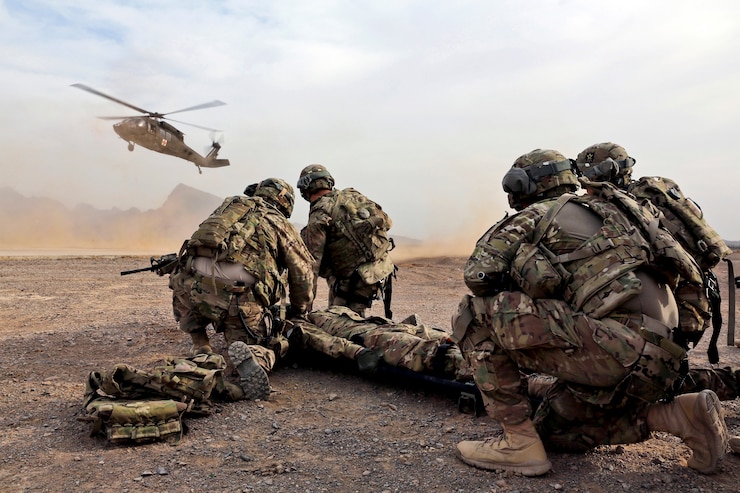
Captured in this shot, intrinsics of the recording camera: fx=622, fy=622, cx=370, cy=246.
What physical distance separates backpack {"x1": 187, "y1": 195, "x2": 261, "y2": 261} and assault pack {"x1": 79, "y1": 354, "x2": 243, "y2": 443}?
1.21 metres

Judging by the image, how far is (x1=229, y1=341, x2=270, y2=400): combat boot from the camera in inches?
181

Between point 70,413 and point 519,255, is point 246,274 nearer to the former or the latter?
point 70,413

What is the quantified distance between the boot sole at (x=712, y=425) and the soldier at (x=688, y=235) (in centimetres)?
57

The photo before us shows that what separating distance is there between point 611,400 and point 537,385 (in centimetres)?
91

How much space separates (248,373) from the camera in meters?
4.59

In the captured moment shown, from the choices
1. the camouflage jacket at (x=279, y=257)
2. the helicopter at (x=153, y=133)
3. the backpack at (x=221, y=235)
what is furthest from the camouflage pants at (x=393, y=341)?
the helicopter at (x=153, y=133)

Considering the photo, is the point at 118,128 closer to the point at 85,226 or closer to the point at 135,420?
the point at 135,420

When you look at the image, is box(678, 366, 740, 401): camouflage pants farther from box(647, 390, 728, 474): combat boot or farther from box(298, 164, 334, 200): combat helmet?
box(298, 164, 334, 200): combat helmet

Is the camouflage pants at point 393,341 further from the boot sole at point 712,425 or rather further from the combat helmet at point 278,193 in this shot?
the boot sole at point 712,425

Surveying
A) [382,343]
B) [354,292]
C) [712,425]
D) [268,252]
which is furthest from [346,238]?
[712,425]

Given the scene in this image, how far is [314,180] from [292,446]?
4.03 m

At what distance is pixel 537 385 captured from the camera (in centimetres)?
407

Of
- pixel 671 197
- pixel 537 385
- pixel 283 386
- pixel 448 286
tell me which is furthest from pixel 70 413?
pixel 448 286

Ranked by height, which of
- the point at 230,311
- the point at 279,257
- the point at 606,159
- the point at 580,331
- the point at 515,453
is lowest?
the point at 515,453
